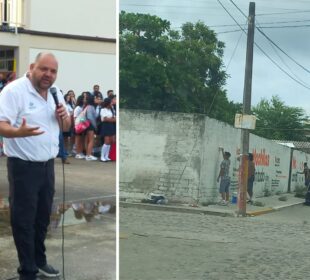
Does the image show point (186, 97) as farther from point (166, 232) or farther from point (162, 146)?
point (166, 232)

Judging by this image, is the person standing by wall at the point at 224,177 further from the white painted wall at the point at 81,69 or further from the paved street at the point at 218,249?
the white painted wall at the point at 81,69

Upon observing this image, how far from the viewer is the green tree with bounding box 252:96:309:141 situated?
50.2 inches

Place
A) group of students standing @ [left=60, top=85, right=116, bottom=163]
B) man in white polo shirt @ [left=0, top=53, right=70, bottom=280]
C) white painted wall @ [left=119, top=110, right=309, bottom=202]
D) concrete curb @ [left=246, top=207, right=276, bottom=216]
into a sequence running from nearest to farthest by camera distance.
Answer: white painted wall @ [left=119, top=110, right=309, bottom=202] < concrete curb @ [left=246, top=207, right=276, bottom=216] < man in white polo shirt @ [left=0, top=53, right=70, bottom=280] < group of students standing @ [left=60, top=85, right=116, bottom=163]

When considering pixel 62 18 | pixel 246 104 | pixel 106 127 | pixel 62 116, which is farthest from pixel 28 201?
pixel 62 18

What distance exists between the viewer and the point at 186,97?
130 cm

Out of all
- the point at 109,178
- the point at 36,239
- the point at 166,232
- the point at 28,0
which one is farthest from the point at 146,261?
the point at 28,0

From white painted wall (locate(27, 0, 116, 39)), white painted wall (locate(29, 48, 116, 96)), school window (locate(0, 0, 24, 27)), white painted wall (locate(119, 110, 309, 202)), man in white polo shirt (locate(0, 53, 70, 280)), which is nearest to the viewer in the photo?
white painted wall (locate(119, 110, 309, 202))

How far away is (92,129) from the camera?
6.92 metres

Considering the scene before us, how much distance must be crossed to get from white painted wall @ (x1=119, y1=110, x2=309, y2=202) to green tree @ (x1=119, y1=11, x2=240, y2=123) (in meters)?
0.03

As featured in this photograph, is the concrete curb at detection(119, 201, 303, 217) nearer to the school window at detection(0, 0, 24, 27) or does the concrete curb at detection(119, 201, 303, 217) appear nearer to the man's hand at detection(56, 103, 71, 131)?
the man's hand at detection(56, 103, 71, 131)

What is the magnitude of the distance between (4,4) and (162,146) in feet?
29.2

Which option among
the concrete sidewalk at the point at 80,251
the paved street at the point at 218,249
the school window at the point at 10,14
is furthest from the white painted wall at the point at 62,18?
the paved street at the point at 218,249

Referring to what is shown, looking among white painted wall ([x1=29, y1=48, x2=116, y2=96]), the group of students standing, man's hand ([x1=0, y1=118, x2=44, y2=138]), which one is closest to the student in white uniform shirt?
the group of students standing

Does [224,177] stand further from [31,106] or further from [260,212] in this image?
[31,106]
